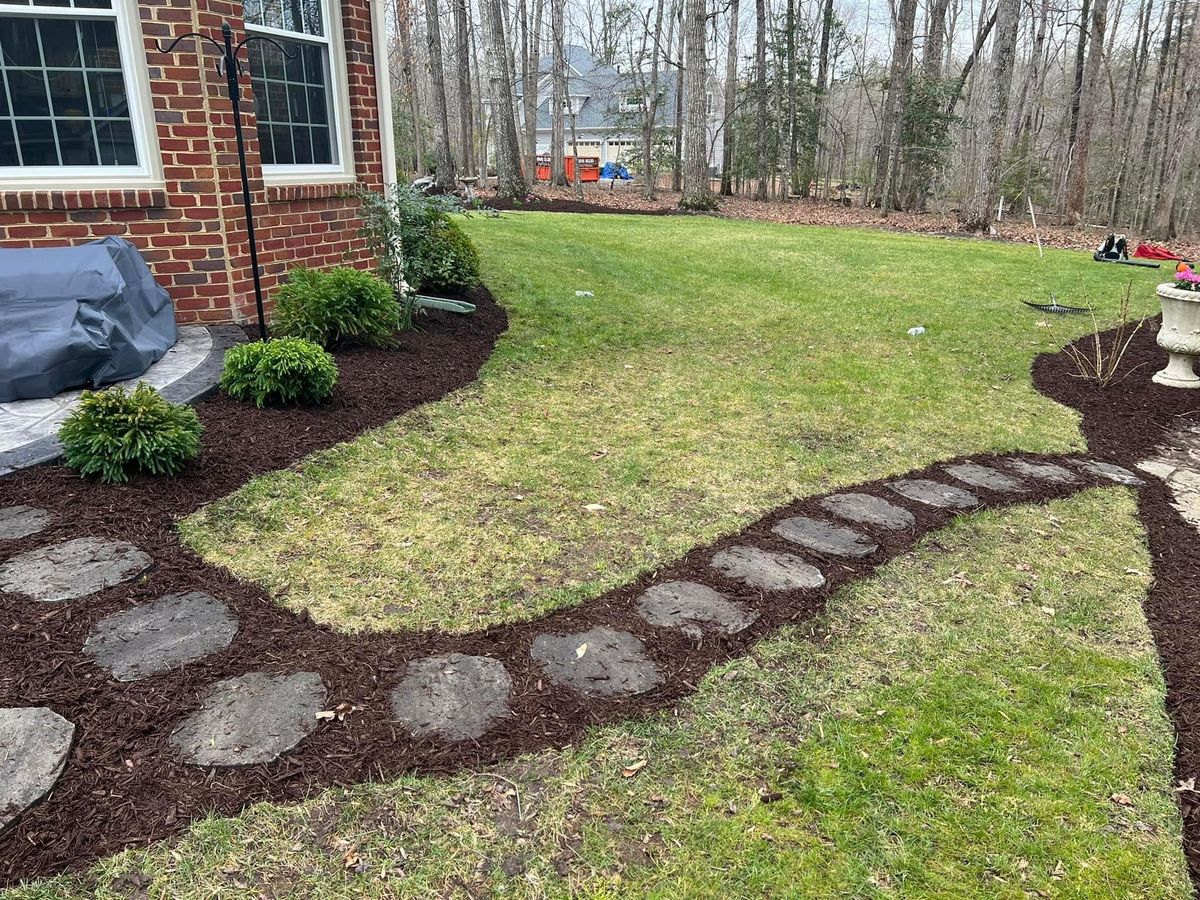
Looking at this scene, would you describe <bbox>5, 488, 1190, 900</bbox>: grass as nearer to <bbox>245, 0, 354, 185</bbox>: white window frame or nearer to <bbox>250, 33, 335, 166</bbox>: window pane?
<bbox>245, 0, 354, 185</bbox>: white window frame

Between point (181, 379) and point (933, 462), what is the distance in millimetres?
4254

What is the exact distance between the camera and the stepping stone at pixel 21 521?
116 inches

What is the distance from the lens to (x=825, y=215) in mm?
19344

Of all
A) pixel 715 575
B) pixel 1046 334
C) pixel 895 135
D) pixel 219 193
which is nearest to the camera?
pixel 715 575

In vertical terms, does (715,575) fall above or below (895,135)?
below

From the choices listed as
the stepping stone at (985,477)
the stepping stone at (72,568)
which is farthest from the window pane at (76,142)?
the stepping stone at (985,477)

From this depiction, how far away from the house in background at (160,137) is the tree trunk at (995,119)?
12.3 metres

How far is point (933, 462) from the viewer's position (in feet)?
14.5

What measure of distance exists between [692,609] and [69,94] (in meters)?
5.07

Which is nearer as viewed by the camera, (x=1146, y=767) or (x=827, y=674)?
(x=1146, y=767)

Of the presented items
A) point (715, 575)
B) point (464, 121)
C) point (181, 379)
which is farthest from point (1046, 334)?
point (464, 121)

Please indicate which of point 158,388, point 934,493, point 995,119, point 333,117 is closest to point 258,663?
point 158,388

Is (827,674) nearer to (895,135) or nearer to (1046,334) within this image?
(1046,334)

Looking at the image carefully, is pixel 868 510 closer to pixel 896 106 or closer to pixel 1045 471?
pixel 1045 471
